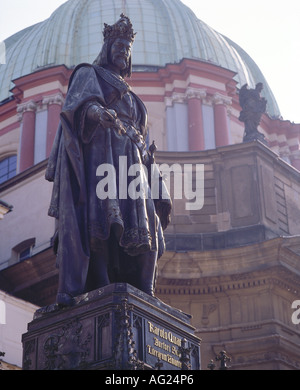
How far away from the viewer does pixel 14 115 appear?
32219mm

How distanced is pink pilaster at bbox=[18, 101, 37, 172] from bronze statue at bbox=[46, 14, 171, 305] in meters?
23.0

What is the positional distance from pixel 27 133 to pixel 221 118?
21.6 feet

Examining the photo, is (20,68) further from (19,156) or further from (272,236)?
(272,236)

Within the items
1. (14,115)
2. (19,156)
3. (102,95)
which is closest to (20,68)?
(14,115)

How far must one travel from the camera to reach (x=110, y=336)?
6.54m

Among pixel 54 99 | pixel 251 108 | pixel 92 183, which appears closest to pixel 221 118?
pixel 54 99

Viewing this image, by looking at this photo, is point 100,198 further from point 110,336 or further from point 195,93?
point 195,93

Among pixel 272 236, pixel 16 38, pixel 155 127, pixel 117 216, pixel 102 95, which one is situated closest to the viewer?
pixel 117 216

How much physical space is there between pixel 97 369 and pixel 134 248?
1.14m

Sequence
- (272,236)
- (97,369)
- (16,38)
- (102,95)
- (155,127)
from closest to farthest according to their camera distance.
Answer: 1. (97,369)
2. (102,95)
3. (272,236)
4. (155,127)
5. (16,38)

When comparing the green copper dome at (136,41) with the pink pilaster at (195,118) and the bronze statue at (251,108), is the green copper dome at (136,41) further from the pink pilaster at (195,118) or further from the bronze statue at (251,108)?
the bronze statue at (251,108)

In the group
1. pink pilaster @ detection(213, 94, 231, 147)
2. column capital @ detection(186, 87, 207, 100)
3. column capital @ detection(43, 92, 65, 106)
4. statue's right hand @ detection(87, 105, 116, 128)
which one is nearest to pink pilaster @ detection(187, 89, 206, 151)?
column capital @ detection(186, 87, 207, 100)

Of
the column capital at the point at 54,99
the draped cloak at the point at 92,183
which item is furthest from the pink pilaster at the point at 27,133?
the draped cloak at the point at 92,183

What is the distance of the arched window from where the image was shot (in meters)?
32.1
